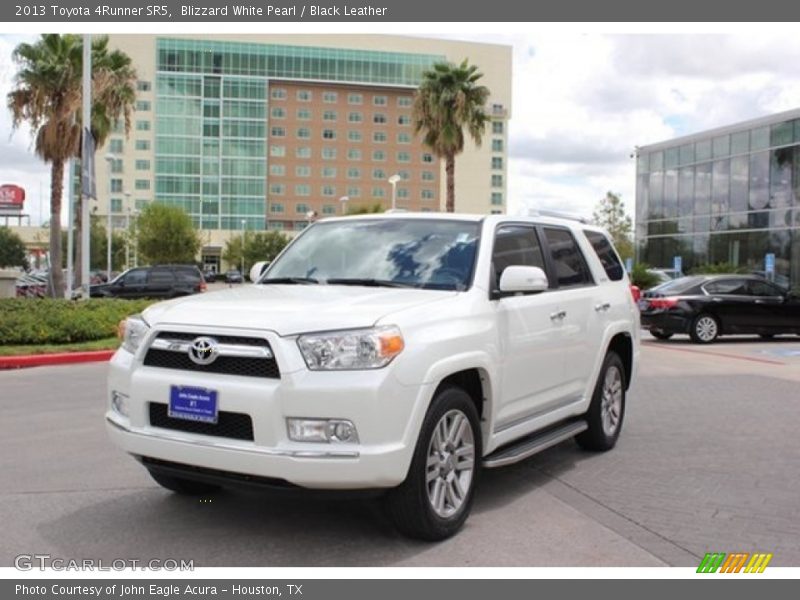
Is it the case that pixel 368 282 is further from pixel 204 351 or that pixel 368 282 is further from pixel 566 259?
pixel 566 259

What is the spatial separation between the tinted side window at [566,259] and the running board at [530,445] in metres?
1.11

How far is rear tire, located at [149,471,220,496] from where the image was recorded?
5121 mm

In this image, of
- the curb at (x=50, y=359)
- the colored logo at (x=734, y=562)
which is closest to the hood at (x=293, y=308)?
the colored logo at (x=734, y=562)

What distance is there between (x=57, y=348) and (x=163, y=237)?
5577 centimetres

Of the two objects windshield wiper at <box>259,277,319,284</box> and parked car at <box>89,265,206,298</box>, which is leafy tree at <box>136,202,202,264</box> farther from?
windshield wiper at <box>259,277,319,284</box>

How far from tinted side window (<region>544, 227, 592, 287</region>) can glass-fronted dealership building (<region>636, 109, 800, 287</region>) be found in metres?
28.8

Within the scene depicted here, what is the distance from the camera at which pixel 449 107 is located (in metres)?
35.7

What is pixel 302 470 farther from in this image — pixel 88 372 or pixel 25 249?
pixel 25 249

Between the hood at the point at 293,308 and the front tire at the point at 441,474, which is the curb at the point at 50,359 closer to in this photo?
the hood at the point at 293,308

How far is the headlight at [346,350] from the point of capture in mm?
3994

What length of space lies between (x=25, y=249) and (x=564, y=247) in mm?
111668

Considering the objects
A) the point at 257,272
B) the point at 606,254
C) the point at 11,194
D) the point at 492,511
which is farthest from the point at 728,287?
the point at 11,194

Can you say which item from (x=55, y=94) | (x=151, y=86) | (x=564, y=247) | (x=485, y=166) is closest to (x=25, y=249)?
(x=151, y=86)

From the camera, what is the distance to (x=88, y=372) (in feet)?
38.5
